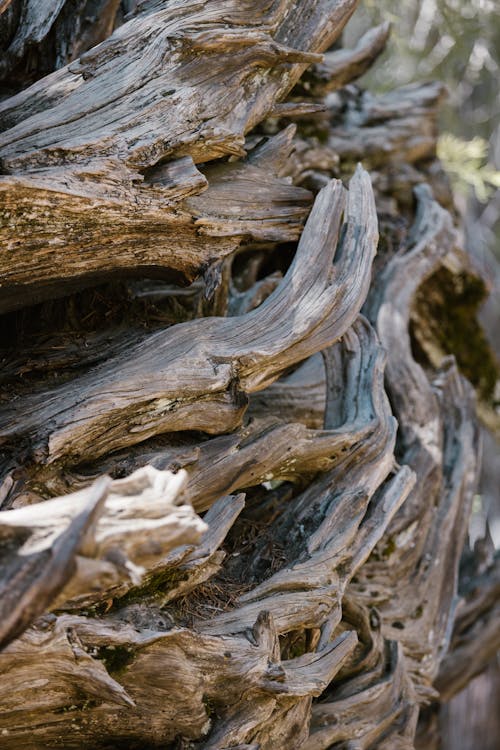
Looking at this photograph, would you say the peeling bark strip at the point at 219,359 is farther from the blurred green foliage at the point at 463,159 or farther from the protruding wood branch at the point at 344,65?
the blurred green foliage at the point at 463,159

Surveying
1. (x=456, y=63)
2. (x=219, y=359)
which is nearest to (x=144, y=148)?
(x=219, y=359)

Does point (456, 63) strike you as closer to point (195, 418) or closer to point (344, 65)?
point (344, 65)

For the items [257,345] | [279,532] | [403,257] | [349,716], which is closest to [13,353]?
[257,345]

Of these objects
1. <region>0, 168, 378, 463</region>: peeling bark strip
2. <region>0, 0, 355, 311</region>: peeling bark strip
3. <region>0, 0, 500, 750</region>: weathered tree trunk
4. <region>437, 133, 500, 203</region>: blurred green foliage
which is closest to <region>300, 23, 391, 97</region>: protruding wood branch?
<region>0, 0, 500, 750</region>: weathered tree trunk

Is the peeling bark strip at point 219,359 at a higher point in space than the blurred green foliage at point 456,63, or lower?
lower

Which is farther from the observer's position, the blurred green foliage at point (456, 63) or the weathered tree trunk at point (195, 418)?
the blurred green foliage at point (456, 63)

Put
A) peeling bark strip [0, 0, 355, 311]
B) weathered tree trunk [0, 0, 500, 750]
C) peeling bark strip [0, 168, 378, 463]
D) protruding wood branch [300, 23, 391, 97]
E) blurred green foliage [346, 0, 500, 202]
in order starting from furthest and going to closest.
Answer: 1. blurred green foliage [346, 0, 500, 202]
2. protruding wood branch [300, 23, 391, 97]
3. peeling bark strip [0, 168, 378, 463]
4. peeling bark strip [0, 0, 355, 311]
5. weathered tree trunk [0, 0, 500, 750]

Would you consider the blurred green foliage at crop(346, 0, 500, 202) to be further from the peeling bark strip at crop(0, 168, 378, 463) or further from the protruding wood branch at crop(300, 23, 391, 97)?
the peeling bark strip at crop(0, 168, 378, 463)

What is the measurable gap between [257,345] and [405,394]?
1917mm

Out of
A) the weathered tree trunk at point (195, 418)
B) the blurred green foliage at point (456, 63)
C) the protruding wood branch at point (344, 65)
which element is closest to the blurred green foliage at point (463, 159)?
the blurred green foliage at point (456, 63)

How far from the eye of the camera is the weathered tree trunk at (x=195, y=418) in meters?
2.72

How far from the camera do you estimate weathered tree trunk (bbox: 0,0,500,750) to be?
2717mm

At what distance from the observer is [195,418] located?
3352 millimetres

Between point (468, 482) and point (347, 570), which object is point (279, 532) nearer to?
point (347, 570)
